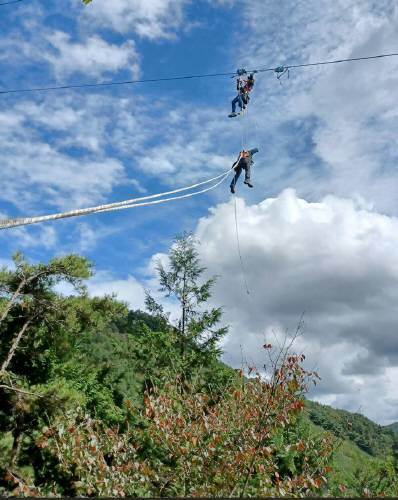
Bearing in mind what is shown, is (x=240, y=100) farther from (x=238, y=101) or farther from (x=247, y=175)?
(x=247, y=175)

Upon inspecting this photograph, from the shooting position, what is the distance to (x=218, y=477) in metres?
6.64

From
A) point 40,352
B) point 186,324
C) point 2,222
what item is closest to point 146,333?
point 186,324

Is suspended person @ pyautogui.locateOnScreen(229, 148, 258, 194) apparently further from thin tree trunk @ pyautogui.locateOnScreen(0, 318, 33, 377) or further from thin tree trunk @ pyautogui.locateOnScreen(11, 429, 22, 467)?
thin tree trunk @ pyautogui.locateOnScreen(11, 429, 22, 467)

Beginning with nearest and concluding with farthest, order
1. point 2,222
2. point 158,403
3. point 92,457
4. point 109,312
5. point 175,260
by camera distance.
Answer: point 2,222 → point 92,457 → point 158,403 → point 109,312 → point 175,260

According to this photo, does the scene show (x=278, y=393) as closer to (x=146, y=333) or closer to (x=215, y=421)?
(x=215, y=421)

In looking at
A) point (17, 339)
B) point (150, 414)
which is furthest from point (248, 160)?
point (17, 339)

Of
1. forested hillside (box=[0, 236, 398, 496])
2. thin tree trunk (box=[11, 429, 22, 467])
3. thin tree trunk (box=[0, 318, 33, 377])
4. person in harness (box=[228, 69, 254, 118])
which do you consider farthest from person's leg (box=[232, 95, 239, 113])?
thin tree trunk (box=[11, 429, 22, 467])

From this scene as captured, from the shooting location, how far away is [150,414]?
26.2 feet

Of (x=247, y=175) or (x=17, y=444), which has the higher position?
(x=247, y=175)

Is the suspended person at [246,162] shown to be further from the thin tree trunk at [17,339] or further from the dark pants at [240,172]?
the thin tree trunk at [17,339]

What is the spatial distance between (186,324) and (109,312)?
558 centimetres

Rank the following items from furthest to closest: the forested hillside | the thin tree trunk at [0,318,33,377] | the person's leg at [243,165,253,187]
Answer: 1. the thin tree trunk at [0,318,33,377]
2. the person's leg at [243,165,253,187]
3. the forested hillside

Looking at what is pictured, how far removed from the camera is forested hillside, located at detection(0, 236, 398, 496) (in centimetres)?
692

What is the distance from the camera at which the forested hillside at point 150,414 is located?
22.7 feet
